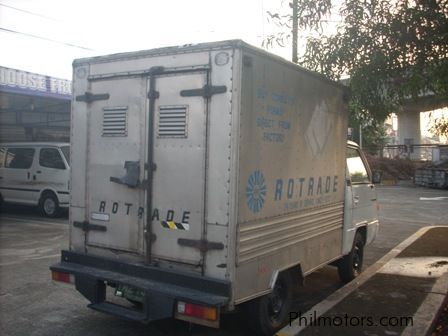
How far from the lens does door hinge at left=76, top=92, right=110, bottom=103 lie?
15.6ft

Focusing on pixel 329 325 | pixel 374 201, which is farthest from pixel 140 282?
pixel 374 201

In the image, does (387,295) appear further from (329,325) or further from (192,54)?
(192,54)

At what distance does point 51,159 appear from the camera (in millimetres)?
12375

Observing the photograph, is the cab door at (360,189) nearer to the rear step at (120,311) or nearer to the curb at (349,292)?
the curb at (349,292)

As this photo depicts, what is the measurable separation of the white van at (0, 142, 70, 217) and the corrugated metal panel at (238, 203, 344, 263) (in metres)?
8.05

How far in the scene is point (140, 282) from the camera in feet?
14.1

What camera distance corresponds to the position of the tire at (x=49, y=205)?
490 inches

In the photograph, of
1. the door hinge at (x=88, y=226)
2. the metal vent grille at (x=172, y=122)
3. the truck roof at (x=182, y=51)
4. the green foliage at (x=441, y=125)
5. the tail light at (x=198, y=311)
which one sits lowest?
the tail light at (x=198, y=311)

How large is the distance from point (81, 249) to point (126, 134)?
1.31 metres

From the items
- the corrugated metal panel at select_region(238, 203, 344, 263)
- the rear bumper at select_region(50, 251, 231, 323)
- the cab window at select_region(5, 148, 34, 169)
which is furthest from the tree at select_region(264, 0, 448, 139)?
the cab window at select_region(5, 148, 34, 169)

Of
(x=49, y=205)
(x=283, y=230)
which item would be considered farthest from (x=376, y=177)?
(x=49, y=205)

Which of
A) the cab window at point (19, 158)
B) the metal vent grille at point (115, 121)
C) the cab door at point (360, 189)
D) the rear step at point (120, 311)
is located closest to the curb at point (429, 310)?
the cab door at point (360, 189)

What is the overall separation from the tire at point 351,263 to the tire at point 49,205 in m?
8.14

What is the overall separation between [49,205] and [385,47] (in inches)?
396
